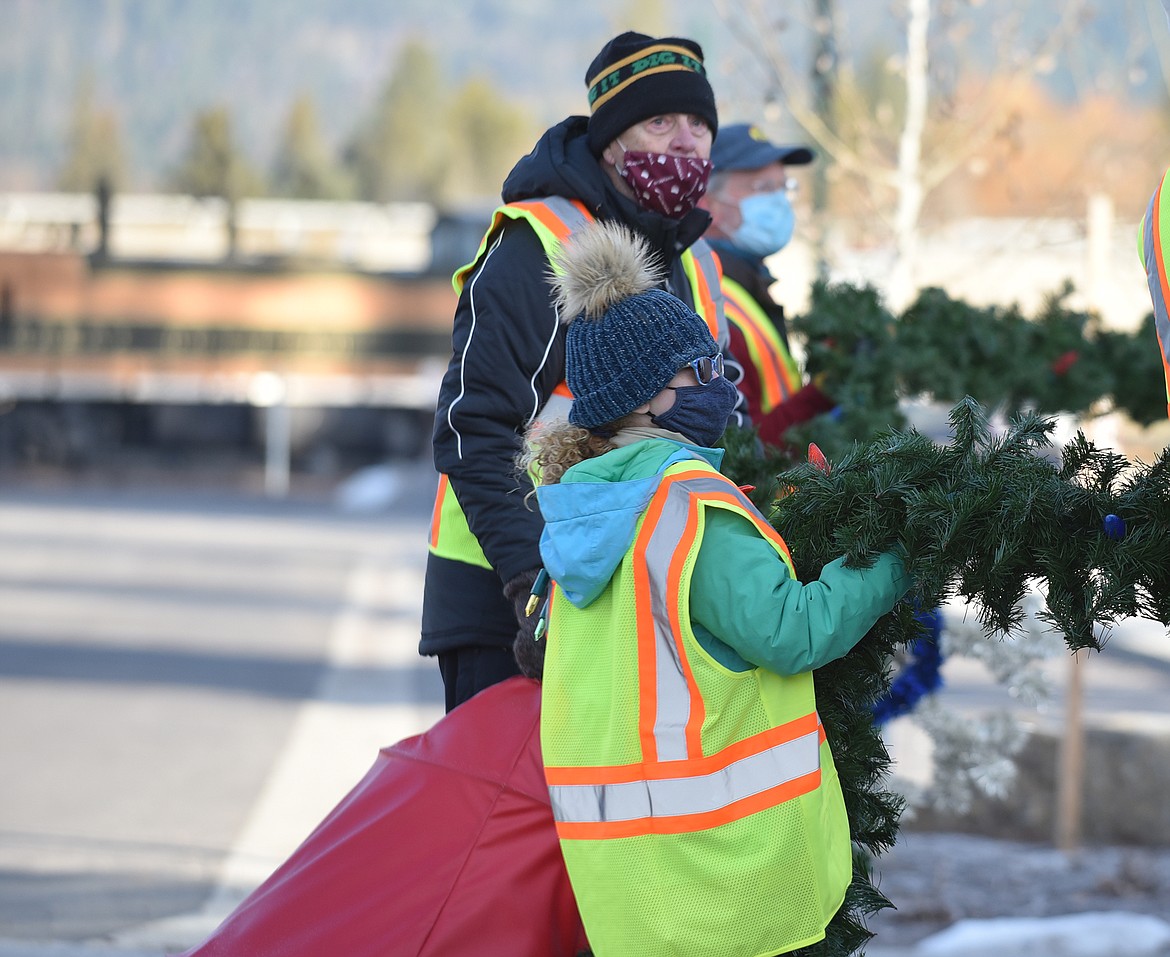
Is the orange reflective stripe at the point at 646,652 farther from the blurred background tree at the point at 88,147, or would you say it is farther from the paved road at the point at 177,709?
the blurred background tree at the point at 88,147

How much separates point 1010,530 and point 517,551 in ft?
2.79

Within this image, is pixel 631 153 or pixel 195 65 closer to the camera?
pixel 631 153

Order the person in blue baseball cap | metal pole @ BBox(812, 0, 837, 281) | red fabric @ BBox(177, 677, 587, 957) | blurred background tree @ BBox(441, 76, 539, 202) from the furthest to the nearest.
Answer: blurred background tree @ BBox(441, 76, 539, 202), metal pole @ BBox(812, 0, 837, 281), the person in blue baseball cap, red fabric @ BBox(177, 677, 587, 957)

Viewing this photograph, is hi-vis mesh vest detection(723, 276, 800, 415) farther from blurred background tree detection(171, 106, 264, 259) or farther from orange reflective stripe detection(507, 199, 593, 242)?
blurred background tree detection(171, 106, 264, 259)

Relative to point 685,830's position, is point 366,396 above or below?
below

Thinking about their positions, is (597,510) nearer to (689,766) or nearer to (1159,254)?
(689,766)

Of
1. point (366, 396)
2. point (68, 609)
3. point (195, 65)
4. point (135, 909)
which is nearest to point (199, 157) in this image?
point (366, 396)

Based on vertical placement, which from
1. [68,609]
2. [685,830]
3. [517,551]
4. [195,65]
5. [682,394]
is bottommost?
[68,609]

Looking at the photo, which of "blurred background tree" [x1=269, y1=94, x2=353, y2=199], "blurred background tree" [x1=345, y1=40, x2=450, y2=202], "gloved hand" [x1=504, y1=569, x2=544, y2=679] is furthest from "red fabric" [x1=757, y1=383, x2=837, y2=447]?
"blurred background tree" [x1=269, y1=94, x2=353, y2=199]

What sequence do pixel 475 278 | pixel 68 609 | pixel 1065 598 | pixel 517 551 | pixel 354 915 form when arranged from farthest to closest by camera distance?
1. pixel 68 609
2. pixel 475 278
3. pixel 517 551
4. pixel 354 915
5. pixel 1065 598

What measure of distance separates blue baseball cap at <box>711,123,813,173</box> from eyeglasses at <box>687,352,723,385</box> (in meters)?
1.71

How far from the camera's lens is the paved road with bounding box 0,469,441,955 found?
5.55 meters

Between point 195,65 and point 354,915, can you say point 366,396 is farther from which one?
point 195,65

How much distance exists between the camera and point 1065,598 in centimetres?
214
